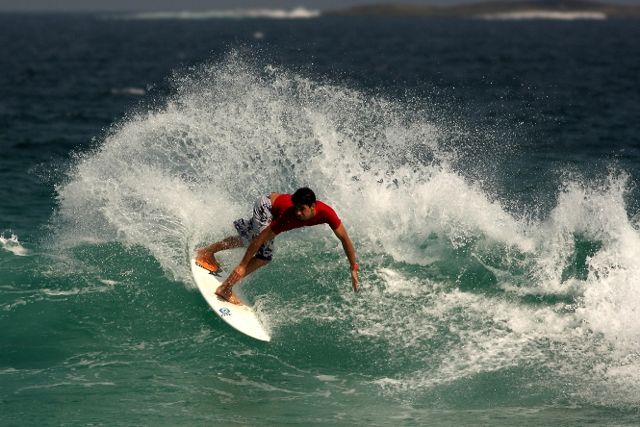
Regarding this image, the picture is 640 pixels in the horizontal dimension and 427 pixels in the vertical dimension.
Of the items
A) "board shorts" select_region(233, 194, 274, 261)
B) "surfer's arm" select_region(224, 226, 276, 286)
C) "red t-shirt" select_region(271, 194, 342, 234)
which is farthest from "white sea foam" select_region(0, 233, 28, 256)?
"red t-shirt" select_region(271, 194, 342, 234)

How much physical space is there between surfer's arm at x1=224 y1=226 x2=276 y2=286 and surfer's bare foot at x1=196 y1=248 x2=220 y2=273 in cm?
68

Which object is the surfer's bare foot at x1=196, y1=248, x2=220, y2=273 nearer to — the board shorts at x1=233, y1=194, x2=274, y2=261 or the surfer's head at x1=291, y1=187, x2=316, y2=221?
the board shorts at x1=233, y1=194, x2=274, y2=261

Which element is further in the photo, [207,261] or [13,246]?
[13,246]

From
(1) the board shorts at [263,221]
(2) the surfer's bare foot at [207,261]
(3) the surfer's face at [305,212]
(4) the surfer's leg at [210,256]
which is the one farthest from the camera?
(2) the surfer's bare foot at [207,261]

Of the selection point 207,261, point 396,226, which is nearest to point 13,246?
point 207,261

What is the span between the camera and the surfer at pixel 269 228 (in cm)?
935

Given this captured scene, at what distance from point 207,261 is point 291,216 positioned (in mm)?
1960

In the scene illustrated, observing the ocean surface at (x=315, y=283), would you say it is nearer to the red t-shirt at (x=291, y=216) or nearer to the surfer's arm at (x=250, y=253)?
the surfer's arm at (x=250, y=253)

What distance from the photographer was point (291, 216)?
9586mm

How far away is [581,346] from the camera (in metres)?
9.94

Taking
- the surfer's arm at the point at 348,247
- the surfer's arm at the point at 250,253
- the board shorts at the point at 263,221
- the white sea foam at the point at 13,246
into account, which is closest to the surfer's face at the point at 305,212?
the surfer's arm at the point at 348,247

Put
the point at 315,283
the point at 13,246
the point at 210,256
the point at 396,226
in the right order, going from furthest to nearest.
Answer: the point at 13,246 → the point at 396,226 → the point at 315,283 → the point at 210,256

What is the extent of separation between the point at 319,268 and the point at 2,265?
14.7 ft

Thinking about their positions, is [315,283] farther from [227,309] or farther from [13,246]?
[13,246]
